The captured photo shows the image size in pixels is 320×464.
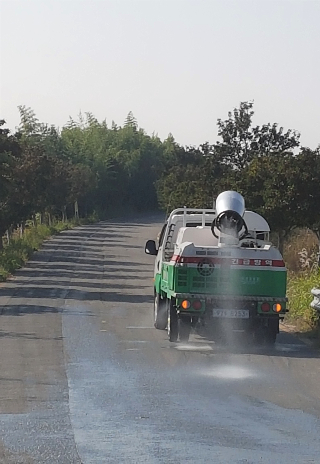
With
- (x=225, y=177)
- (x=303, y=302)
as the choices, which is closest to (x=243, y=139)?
(x=225, y=177)

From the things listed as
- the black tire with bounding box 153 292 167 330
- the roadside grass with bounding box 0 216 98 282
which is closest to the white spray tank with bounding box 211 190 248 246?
the black tire with bounding box 153 292 167 330

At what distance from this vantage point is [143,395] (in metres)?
10.6

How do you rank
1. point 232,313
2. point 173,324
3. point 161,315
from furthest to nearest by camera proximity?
1. point 161,315
2. point 173,324
3. point 232,313

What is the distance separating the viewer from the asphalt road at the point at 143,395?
7.99 m

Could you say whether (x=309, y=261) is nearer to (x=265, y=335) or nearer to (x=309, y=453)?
(x=265, y=335)

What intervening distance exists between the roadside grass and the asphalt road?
15575 millimetres

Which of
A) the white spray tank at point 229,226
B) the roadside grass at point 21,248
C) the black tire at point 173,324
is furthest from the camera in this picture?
the roadside grass at point 21,248

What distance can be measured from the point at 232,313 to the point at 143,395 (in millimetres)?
4923

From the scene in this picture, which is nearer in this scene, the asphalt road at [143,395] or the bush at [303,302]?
the asphalt road at [143,395]

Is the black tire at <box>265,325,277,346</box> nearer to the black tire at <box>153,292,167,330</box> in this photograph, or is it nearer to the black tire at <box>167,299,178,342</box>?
the black tire at <box>167,299,178,342</box>

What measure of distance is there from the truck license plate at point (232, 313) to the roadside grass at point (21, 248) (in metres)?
17.7

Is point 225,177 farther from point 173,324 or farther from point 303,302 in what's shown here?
point 173,324

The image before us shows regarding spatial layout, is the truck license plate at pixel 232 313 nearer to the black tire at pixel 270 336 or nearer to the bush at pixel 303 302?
the black tire at pixel 270 336

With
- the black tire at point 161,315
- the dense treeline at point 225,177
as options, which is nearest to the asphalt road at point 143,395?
the black tire at point 161,315
